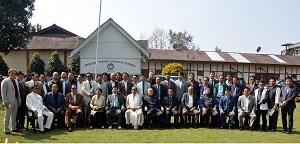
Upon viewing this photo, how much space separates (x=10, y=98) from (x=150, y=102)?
405cm

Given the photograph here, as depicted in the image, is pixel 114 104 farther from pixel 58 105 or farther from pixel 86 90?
pixel 58 105

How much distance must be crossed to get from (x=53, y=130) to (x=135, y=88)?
8.87 feet

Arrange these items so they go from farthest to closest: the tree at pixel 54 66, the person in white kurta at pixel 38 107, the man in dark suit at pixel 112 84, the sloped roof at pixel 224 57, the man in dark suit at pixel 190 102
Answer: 1. the sloped roof at pixel 224 57
2. the tree at pixel 54 66
3. the man in dark suit at pixel 112 84
4. the man in dark suit at pixel 190 102
5. the person in white kurta at pixel 38 107

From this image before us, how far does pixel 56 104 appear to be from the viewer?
9414mm

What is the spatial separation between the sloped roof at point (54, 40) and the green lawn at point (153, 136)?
26928mm

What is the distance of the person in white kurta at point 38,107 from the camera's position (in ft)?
28.0

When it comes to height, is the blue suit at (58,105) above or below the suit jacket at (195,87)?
below

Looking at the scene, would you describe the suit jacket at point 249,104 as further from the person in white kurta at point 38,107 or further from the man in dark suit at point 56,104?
the person in white kurta at point 38,107

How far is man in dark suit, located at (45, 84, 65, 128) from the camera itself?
928 cm

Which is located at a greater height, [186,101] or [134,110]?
[186,101]

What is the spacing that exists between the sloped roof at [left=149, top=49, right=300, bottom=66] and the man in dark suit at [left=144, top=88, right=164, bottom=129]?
22.1 metres

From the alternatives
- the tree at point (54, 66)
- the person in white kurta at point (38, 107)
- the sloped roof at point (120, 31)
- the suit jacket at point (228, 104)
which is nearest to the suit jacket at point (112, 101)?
the person in white kurta at point (38, 107)

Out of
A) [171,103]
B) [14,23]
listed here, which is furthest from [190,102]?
[14,23]

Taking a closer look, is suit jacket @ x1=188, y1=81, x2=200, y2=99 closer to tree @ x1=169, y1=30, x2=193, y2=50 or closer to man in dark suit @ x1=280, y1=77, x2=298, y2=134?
man in dark suit @ x1=280, y1=77, x2=298, y2=134
